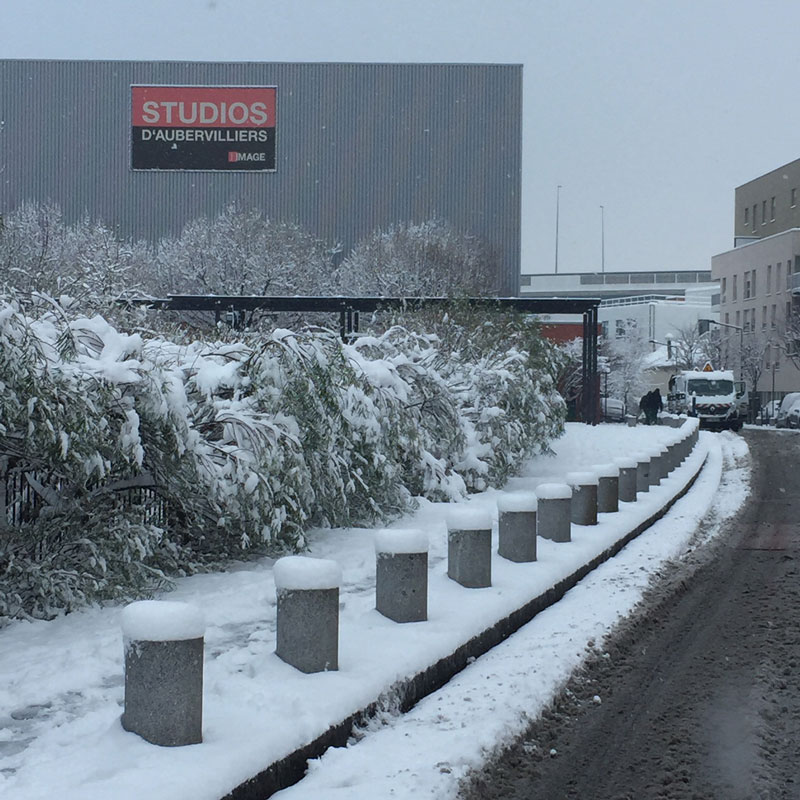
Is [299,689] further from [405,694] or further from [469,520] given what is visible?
[469,520]

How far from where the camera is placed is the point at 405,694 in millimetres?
6473

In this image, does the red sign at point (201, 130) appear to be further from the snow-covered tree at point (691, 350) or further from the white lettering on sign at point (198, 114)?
the snow-covered tree at point (691, 350)

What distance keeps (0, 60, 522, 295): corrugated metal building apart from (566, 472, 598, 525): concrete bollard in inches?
1867

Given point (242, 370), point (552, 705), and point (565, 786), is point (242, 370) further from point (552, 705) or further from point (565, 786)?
point (565, 786)

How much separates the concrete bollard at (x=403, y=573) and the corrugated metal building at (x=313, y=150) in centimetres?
5334

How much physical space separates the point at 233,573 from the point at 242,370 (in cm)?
Answer: 184

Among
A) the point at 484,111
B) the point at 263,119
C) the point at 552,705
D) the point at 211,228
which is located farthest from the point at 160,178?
the point at 552,705

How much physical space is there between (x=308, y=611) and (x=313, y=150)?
58108mm

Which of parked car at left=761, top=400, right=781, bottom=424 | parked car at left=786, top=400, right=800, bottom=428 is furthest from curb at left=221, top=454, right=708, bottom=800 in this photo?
parked car at left=761, top=400, right=781, bottom=424

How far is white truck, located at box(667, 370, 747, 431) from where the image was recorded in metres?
48.5

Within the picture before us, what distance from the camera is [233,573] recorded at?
1002 centimetres

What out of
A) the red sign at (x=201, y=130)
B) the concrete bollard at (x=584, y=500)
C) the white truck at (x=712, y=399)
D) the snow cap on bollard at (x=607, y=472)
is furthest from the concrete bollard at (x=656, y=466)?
the red sign at (x=201, y=130)

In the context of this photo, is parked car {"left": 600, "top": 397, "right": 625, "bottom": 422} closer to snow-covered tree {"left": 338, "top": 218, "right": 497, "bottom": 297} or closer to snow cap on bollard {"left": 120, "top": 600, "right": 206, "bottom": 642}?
snow-covered tree {"left": 338, "top": 218, "right": 497, "bottom": 297}

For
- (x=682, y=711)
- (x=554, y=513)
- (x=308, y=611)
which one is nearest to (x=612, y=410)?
(x=554, y=513)
